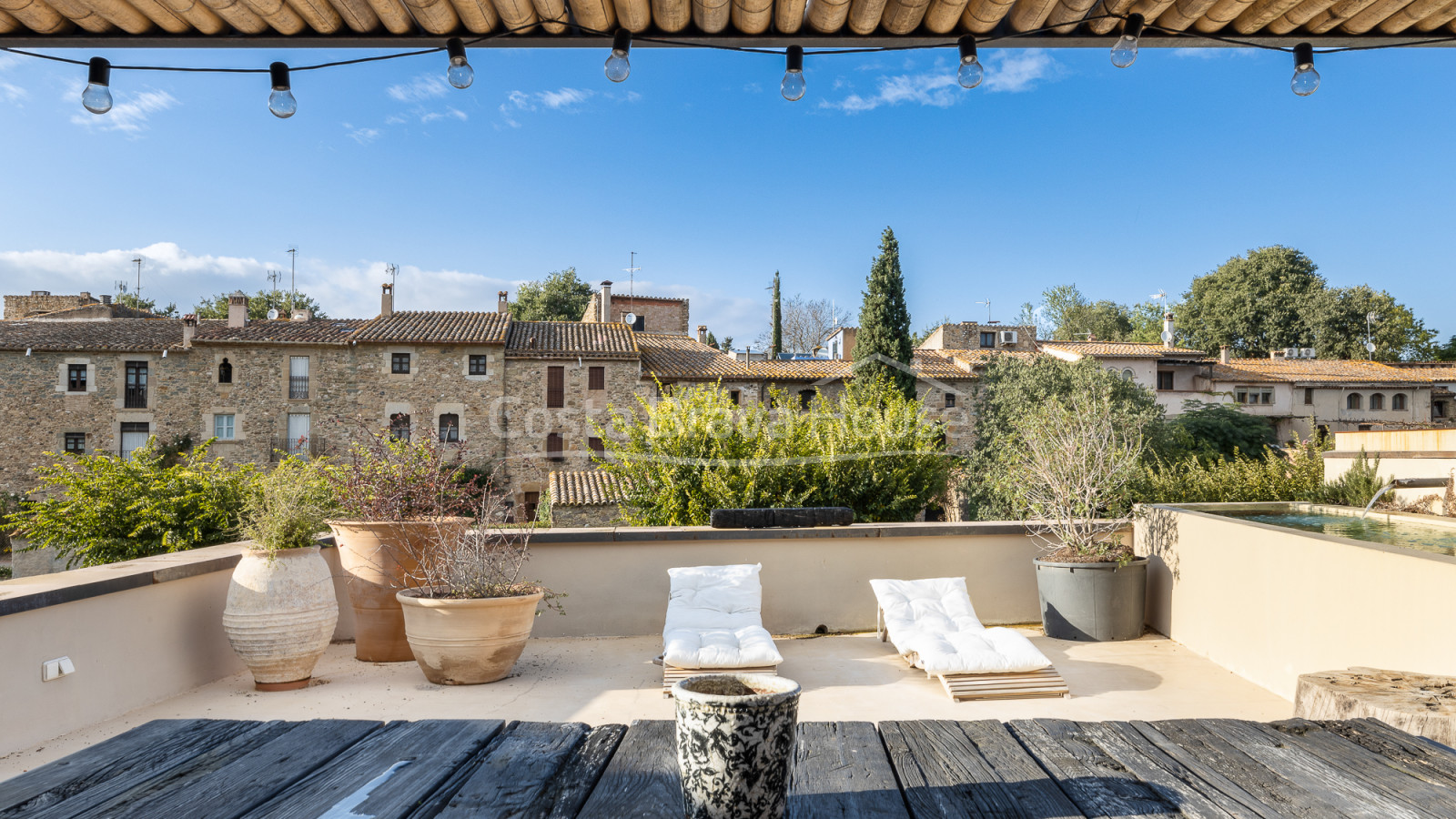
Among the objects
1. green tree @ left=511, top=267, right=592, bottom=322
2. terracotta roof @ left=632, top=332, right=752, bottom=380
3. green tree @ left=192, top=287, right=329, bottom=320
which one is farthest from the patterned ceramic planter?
green tree @ left=192, top=287, right=329, bottom=320

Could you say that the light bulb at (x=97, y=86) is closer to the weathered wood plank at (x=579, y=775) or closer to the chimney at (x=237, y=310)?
the weathered wood plank at (x=579, y=775)

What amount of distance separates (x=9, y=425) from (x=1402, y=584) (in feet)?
110

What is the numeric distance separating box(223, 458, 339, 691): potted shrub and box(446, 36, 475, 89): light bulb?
2741 mm

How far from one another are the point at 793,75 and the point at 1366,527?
5135 millimetres

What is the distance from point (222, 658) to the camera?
4.23m

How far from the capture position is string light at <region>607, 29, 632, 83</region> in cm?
195

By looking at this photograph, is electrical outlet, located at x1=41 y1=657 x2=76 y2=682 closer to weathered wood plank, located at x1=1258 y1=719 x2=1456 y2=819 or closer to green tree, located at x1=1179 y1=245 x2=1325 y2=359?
weathered wood plank, located at x1=1258 y1=719 x2=1456 y2=819

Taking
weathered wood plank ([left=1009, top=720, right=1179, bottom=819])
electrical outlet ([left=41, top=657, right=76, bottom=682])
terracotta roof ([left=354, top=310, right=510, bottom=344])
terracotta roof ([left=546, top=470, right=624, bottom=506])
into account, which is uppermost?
terracotta roof ([left=354, top=310, right=510, bottom=344])

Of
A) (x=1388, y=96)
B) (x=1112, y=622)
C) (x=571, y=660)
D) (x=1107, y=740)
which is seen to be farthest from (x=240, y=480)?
(x=1388, y=96)

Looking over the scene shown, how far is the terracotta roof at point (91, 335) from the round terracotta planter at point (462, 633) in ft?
85.5

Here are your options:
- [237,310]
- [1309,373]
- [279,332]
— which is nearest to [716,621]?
[279,332]

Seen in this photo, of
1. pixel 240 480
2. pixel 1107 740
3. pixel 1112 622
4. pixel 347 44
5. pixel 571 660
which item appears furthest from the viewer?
pixel 240 480

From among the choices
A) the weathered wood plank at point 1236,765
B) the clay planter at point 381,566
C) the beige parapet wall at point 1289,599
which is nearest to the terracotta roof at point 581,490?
the clay planter at point 381,566

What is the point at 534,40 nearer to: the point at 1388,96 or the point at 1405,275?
the point at 1388,96
